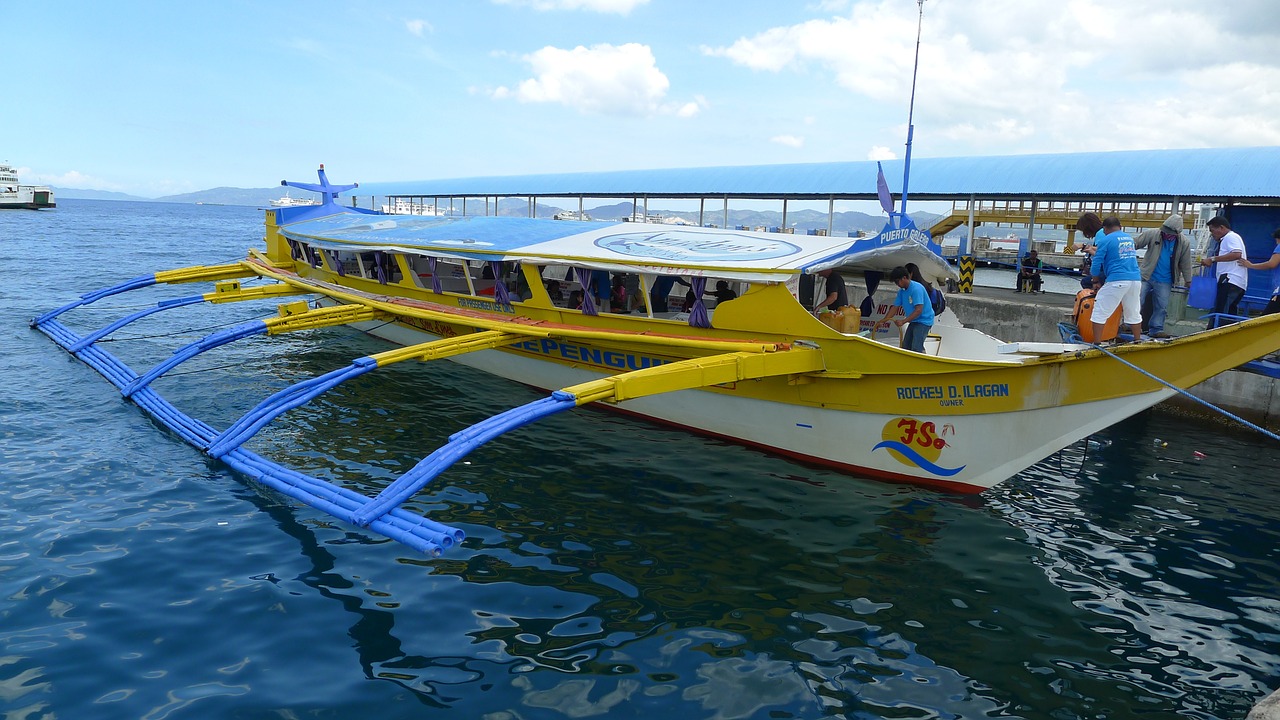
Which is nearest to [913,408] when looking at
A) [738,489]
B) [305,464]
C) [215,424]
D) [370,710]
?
[738,489]

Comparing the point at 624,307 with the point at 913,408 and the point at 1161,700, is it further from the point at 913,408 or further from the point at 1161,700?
the point at 1161,700

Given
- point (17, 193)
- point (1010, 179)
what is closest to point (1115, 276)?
point (1010, 179)

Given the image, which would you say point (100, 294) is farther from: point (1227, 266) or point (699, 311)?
point (1227, 266)

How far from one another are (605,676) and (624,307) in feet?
25.3

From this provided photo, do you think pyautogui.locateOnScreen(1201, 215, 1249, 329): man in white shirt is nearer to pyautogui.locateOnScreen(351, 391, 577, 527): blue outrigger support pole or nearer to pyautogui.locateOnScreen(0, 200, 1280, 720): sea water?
pyautogui.locateOnScreen(0, 200, 1280, 720): sea water

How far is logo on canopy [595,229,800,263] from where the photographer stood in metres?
11.4

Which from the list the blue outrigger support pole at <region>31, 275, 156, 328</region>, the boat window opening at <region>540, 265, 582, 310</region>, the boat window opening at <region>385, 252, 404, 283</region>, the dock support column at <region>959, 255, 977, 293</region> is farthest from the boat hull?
the blue outrigger support pole at <region>31, 275, 156, 328</region>

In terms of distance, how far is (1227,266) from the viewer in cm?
1245

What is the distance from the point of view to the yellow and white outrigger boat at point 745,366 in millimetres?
8805

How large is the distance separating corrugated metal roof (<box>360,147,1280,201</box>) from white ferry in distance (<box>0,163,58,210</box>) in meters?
99.0

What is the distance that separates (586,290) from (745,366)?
12.9 feet

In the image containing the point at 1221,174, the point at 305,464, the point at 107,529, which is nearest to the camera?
the point at 107,529

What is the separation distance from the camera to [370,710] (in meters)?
5.81

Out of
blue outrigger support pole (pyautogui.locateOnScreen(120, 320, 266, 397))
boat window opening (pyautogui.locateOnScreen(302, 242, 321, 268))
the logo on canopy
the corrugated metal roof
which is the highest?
the corrugated metal roof
